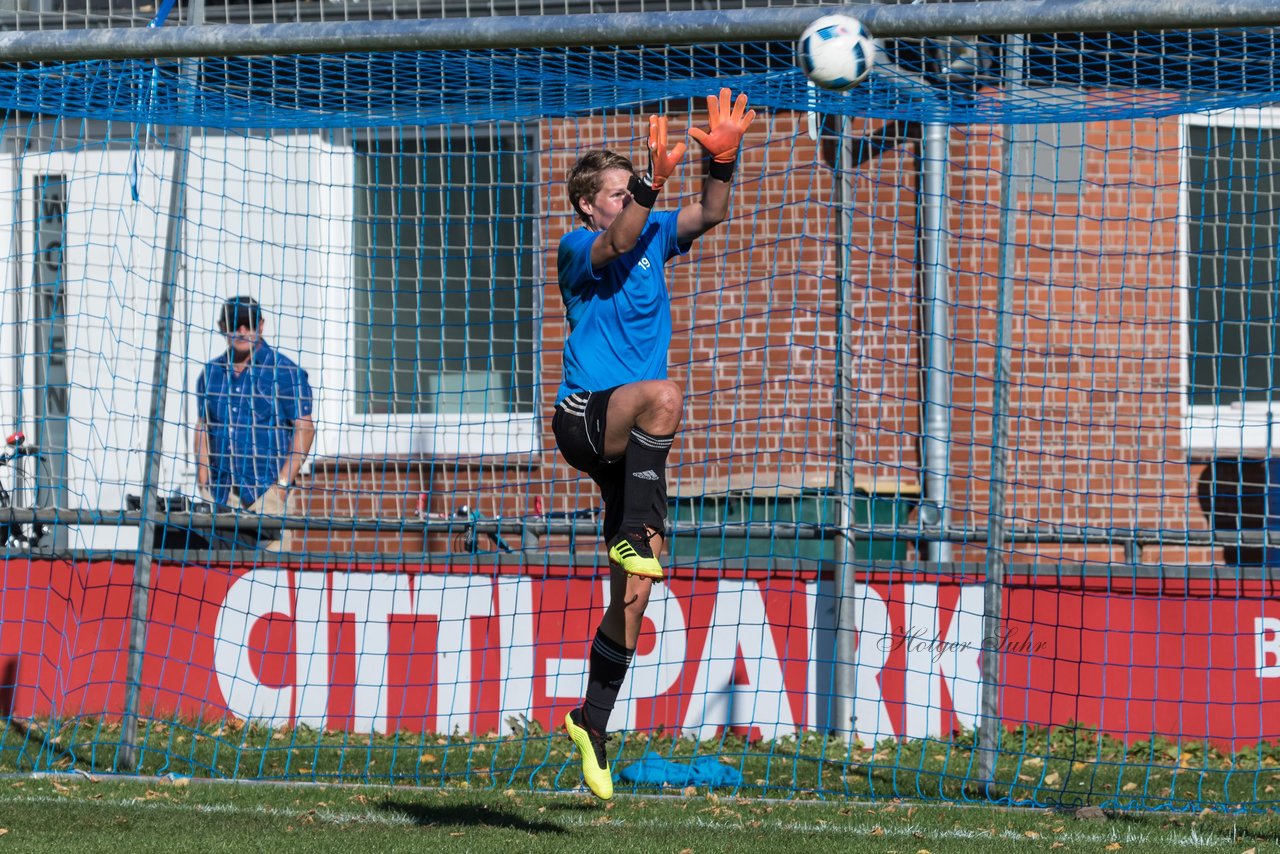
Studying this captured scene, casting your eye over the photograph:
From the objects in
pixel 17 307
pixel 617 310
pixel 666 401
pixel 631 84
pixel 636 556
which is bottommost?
pixel 636 556

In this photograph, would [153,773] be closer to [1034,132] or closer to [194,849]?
[194,849]

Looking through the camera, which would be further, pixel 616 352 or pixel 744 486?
pixel 744 486

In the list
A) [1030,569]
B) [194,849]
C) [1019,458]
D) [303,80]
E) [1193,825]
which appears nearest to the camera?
[194,849]

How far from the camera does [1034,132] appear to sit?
8406 millimetres

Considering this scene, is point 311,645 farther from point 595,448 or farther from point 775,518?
point 595,448

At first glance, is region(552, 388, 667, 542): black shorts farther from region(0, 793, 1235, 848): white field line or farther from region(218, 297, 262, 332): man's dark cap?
region(218, 297, 262, 332): man's dark cap

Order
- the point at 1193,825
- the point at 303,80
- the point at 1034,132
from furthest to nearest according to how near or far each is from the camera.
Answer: the point at 1034,132
the point at 303,80
the point at 1193,825

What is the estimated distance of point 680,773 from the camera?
6.58 meters

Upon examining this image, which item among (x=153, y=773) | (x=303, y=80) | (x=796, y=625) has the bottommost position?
(x=153, y=773)

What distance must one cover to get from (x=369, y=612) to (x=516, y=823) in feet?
7.67

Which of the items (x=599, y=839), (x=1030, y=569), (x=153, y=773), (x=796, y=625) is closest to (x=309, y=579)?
(x=153, y=773)

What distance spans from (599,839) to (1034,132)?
495 cm

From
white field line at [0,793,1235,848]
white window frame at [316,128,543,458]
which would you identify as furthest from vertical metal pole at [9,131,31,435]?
white field line at [0,793,1235,848]

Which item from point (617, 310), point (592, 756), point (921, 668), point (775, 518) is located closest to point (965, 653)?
point (921, 668)
